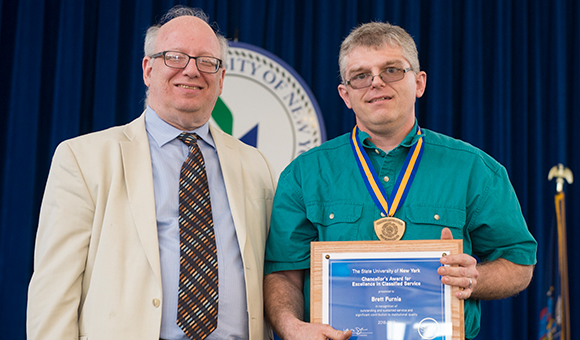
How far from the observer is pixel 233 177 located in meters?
2.19

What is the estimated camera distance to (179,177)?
2.10 m

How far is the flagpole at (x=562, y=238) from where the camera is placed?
11.5 ft

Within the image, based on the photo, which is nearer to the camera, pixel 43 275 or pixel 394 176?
pixel 43 275

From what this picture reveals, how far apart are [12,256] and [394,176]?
2600mm

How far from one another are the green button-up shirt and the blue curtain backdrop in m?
1.66

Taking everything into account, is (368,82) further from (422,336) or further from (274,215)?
Result: (422,336)

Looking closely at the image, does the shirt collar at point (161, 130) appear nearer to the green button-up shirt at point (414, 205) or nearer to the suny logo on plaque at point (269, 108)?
the green button-up shirt at point (414, 205)

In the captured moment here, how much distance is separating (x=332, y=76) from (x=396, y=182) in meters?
1.87

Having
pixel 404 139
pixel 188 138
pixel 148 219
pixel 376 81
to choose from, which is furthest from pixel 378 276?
pixel 188 138

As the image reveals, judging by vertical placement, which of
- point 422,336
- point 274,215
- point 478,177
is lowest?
point 422,336

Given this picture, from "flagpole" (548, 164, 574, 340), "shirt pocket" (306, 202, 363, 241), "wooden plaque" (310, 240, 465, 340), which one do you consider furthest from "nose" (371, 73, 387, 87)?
"flagpole" (548, 164, 574, 340)

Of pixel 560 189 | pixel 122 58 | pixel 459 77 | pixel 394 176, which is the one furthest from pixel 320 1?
pixel 394 176

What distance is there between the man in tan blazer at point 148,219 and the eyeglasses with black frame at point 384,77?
56cm

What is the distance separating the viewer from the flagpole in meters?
3.51
